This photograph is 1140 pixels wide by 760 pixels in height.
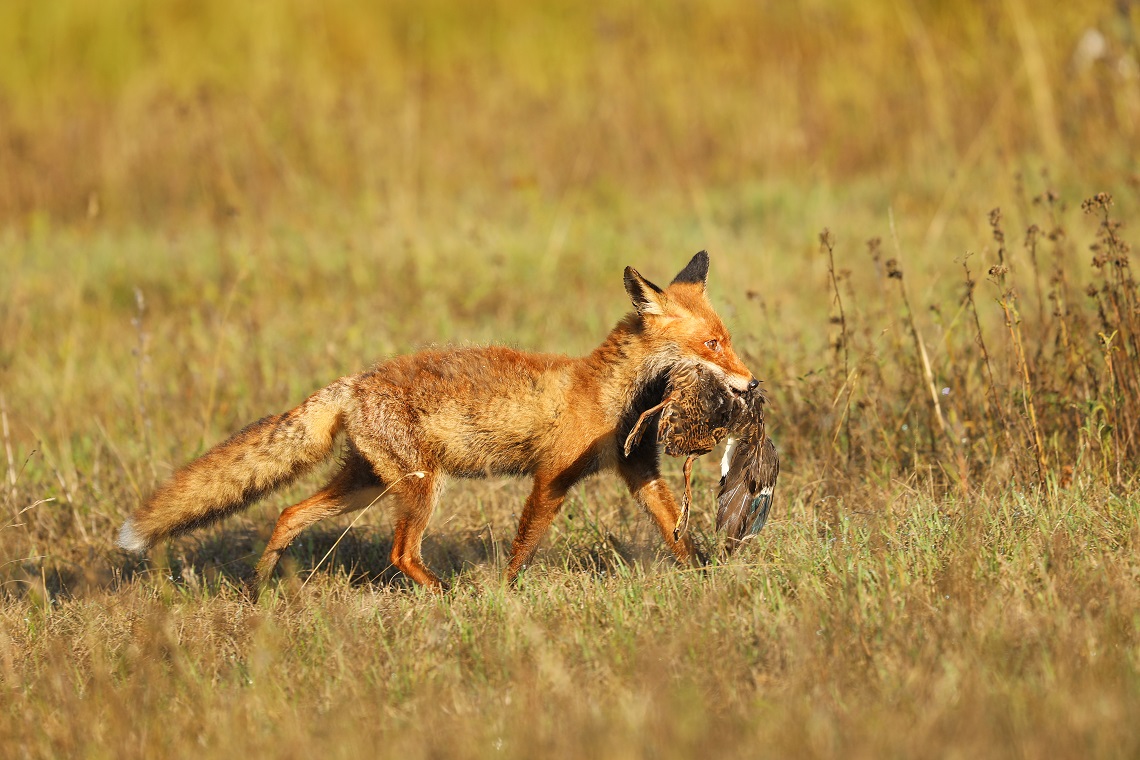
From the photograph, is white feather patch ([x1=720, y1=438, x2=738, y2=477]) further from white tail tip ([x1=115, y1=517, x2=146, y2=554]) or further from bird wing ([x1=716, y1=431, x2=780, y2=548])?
white tail tip ([x1=115, y1=517, x2=146, y2=554])

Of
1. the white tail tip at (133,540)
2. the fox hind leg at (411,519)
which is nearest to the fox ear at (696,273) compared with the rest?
the fox hind leg at (411,519)

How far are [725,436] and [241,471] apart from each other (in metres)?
1.96

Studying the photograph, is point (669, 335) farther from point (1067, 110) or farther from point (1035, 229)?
point (1067, 110)

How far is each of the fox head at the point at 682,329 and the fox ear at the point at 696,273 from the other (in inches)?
10.6

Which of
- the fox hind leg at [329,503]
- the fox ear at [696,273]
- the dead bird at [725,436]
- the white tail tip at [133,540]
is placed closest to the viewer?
the dead bird at [725,436]

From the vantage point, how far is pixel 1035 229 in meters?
4.86

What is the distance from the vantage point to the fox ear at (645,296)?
4.67 meters

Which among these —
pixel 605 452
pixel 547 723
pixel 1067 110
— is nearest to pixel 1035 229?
pixel 605 452

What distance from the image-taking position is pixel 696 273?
5.19 meters

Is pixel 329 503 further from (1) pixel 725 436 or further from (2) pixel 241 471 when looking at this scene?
(1) pixel 725 436

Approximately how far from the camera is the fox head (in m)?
4.62

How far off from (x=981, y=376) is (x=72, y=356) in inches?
226

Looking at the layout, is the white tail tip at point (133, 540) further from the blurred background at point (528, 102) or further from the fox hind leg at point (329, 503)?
the blurred background at point (528, 102)

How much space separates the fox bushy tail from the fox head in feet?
4.25
